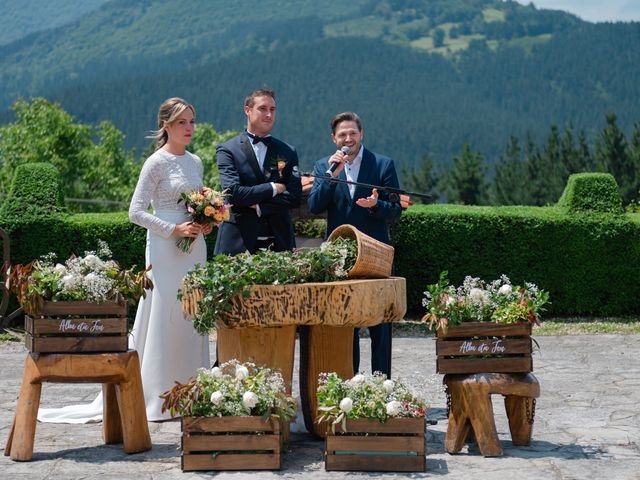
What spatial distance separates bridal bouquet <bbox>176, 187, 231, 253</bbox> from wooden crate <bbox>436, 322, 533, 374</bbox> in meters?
1.76

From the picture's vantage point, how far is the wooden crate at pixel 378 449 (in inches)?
217

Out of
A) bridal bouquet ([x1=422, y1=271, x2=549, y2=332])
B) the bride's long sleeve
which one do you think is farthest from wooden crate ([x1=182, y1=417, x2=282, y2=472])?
the bride's long sleeve

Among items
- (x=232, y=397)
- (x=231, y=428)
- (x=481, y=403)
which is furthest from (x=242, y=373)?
(x=481, y=403)

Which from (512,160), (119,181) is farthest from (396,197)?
(512,160)

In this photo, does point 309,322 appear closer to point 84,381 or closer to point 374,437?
point 374,437

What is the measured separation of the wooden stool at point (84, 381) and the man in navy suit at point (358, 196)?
172cm

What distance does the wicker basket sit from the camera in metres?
5.94

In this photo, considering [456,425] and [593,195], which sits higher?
[593,195]

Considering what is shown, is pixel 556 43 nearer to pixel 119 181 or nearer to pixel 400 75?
pixel 400 75

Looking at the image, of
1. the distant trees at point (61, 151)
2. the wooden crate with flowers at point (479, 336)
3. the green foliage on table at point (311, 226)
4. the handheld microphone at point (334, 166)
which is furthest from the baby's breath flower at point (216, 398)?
the distant trees at point (61, 151)

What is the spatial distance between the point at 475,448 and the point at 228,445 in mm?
1559

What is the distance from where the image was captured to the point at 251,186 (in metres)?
7.12

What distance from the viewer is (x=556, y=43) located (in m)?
190

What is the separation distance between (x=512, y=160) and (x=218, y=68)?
120 meters
